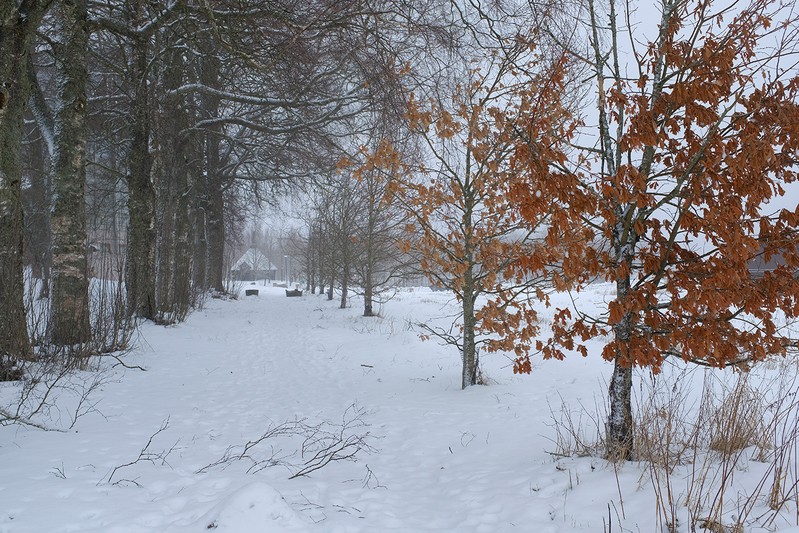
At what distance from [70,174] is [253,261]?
67.6 meters

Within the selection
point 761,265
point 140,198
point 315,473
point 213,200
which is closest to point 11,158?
point 315,473

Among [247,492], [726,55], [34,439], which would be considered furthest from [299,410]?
[726,55]

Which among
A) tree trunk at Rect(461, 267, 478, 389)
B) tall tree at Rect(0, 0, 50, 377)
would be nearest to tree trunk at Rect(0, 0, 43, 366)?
tall tree at Rect(0, 0, 50, 377)

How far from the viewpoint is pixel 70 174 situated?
6.60m

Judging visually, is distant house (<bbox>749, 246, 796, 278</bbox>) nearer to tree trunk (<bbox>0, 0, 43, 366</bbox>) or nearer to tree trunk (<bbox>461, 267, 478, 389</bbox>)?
tree trunk (<bbox>461, 267, 478, 389</bbox>)

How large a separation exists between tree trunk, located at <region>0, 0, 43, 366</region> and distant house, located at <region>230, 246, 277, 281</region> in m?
60.8

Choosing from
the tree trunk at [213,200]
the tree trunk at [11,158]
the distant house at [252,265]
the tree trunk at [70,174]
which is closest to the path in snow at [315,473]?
the tree trunk at [11,158]

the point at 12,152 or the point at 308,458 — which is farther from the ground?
the point at 12,152

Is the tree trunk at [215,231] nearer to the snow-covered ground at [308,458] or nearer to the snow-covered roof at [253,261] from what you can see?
the snow-covered ground at [308,458]

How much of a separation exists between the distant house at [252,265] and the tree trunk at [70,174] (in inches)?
2321

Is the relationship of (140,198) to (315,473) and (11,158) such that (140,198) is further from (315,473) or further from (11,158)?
(315,473)

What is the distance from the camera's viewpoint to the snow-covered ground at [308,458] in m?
2.49

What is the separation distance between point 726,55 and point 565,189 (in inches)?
45.6

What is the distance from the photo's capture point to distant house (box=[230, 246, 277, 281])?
68938 millimetres
